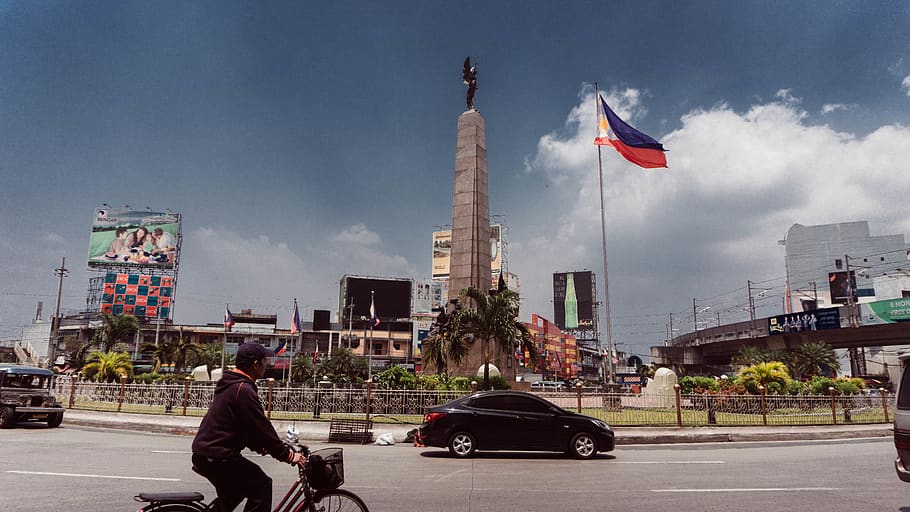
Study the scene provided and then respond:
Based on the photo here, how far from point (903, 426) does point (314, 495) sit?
6571 mm

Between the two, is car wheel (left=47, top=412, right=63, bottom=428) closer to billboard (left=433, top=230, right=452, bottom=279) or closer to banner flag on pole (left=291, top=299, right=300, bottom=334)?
banner flag on pole (left=291, top=299, right=300, bottom=334)

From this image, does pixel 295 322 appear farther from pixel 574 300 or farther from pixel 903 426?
pixel 574 300

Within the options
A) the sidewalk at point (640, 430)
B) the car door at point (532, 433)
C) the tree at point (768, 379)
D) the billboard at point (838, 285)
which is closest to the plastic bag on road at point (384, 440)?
the sidewalk at point (640, 430)

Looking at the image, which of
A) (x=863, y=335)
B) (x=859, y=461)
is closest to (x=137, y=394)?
(x=859, y=461)

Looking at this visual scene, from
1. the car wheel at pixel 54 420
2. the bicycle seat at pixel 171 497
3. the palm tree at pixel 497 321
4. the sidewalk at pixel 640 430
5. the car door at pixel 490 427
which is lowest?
the sidewalk at pixel 640 430

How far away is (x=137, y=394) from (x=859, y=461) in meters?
23.4

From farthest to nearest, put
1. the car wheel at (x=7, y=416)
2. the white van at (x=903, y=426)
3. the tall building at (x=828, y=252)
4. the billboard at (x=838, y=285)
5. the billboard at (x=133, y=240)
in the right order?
the tall building at (x=828, y=252) → the billboard at (x=133, y=240) → the billboard at (x=838, y=285) → the car wheel at (x=7, y=416) → the white van at (x=903, y=426)

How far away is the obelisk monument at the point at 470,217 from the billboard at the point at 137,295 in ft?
217

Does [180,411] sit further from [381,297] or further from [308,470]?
[381,297]

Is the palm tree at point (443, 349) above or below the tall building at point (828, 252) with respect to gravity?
below

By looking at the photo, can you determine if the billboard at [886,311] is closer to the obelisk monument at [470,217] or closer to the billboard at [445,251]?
the obelisk monument at [470,217]

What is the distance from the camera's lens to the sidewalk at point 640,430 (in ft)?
51.0

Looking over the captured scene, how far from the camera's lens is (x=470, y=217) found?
31.2 meters

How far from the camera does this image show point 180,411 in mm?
Answer: 21203
